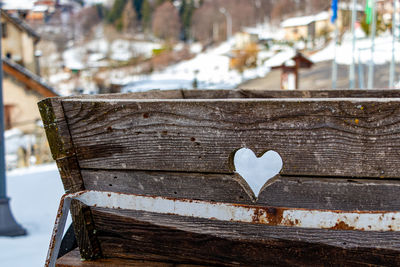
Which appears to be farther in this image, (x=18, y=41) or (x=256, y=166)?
(x=18, y=41)

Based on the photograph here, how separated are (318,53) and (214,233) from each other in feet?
58.3

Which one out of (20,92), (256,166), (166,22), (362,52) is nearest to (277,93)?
(256,166)

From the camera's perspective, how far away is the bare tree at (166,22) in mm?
72613

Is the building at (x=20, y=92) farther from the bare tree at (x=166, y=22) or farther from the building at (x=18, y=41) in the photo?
the bare tree at (x=166, y=22)

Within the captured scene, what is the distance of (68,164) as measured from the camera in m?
1.17

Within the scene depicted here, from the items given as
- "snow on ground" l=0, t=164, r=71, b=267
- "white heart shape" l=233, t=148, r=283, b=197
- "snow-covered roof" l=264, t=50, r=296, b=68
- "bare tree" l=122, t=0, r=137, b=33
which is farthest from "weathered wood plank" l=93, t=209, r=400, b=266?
"bare tree" l=122, t=0, r=137, b=33

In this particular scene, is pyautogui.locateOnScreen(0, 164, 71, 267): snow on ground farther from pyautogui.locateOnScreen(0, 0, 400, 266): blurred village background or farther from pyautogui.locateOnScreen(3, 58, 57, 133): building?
pyautogui.locateOnScreen(3, 58, 57, 133): building

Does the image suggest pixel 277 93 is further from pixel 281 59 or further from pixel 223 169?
pixel 281 59

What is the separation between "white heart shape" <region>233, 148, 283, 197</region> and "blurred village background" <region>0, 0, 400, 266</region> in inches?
→ 42.7

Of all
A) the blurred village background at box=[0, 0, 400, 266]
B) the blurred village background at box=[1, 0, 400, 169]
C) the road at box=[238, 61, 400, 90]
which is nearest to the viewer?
the blurred village background at box=[0, 0, 400, 266]

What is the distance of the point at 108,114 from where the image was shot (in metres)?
1.11

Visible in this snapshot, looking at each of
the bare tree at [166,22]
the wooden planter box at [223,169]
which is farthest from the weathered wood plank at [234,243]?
the bare tree at [166,22]

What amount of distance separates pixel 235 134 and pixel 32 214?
3382 mm

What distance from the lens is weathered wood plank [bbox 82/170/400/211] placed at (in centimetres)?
98
